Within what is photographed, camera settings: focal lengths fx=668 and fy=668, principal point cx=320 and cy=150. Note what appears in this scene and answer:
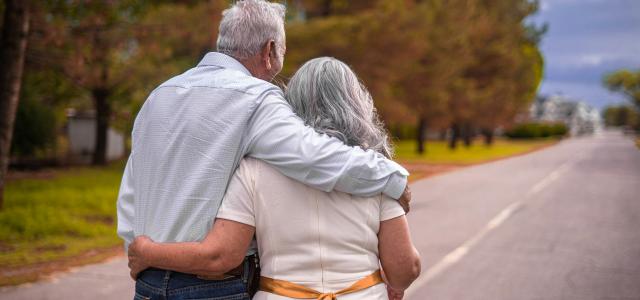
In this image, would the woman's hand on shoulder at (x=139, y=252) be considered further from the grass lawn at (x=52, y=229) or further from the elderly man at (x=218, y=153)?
the grass lawn at (x=52, y=229)

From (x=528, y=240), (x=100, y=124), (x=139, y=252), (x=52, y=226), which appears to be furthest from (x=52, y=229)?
(x=100, y=124)

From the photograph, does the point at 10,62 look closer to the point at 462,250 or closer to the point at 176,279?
the point at 462,250

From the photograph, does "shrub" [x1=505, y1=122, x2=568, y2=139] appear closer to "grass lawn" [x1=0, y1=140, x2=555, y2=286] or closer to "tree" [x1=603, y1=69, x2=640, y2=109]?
"tree" [x1=603, y1=69, x2=640, y2=109]

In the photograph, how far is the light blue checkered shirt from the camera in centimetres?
186

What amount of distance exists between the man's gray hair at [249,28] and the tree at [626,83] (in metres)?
83.5

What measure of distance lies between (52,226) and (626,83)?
86.1 m

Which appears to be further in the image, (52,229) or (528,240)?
(52,229)

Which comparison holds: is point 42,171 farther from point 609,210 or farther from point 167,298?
point 167,298

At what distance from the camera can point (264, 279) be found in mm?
2008

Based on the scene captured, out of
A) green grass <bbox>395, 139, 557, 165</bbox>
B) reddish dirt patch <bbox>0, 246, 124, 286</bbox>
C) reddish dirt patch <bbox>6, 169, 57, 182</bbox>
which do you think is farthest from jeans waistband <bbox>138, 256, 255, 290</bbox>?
green grass <bbox>395, 139, 557, 165</bbox>

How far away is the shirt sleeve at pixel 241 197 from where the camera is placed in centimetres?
191

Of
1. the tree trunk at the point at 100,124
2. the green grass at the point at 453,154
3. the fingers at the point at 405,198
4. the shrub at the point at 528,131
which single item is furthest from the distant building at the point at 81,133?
the shrub at the point at 528,131

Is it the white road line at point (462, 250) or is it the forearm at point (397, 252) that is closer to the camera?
the forearm at point (397, 252)

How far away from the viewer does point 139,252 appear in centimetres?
200
